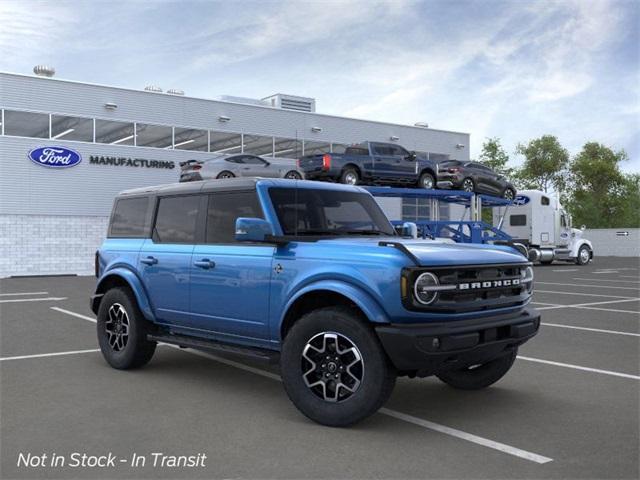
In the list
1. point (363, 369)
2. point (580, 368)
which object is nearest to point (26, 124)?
point (580, 368)

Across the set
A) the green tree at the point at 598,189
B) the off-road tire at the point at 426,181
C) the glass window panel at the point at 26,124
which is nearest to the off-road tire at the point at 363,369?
the off-road tire at the point at 426,181

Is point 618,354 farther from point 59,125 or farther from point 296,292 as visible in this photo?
point 59,125

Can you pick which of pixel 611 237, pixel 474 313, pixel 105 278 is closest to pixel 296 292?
pixel 474 313

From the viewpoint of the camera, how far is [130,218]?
7.32m

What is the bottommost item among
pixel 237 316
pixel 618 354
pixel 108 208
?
pixel 618 354

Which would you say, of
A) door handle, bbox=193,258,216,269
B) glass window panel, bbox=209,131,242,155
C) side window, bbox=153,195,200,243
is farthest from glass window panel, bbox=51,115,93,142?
door handle, bbox=193,258,216,269

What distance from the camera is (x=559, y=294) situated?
51.8 feet

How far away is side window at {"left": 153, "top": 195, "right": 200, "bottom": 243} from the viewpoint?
21.3 ft

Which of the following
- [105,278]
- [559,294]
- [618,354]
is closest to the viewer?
[105,278]

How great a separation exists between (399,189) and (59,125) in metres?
14.7

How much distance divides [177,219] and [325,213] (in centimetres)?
166

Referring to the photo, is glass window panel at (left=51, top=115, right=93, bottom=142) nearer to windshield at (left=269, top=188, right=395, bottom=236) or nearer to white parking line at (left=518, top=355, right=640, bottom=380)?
windshield at (left=269, top=188, right=395, bottom=236)

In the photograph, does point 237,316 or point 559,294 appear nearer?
point 237,316

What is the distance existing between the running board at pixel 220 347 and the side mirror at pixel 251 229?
0.98 meters
